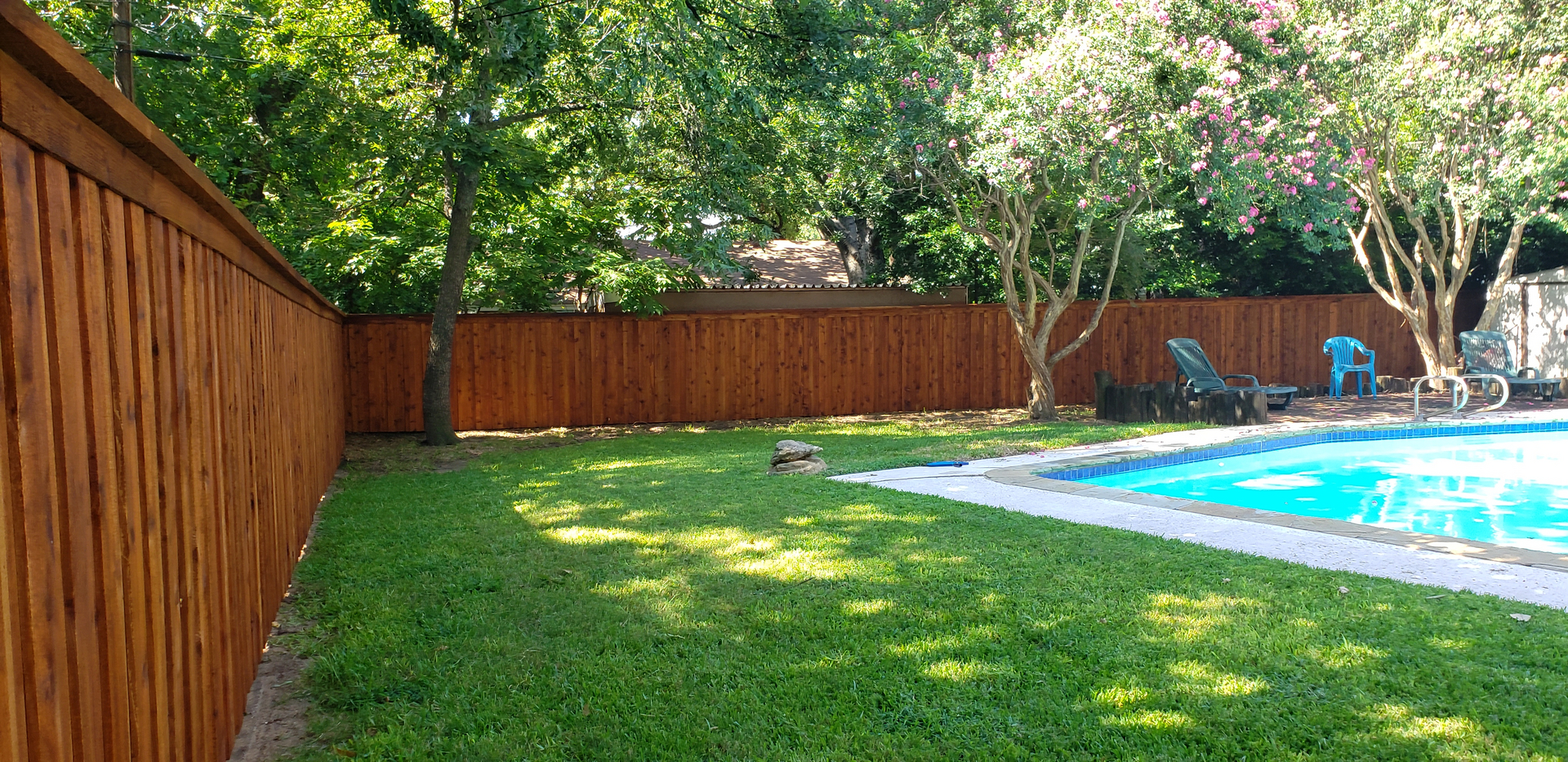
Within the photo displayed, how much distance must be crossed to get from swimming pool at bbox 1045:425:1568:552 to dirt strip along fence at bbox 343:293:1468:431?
196 inches

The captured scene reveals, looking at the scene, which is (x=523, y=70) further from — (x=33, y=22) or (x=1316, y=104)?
(x=1316, y=104)

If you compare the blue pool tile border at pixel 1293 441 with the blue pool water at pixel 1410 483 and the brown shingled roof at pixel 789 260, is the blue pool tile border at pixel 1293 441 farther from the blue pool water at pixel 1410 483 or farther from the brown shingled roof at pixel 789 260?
the brown shingled roof at pixel 789 260

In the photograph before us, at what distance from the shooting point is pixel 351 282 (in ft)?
42.7

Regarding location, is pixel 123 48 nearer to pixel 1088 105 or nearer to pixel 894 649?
pixel 894 649

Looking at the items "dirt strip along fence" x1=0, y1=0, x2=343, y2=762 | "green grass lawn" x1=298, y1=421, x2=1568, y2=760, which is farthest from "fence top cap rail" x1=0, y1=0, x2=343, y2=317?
"green grass lawn" x1=298, y1=421, x2=1568, y2=760

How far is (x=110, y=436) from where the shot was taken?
5.60 feet

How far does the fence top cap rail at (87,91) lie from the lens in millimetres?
1314

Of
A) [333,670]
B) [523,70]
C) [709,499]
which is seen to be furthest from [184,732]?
[523,70]

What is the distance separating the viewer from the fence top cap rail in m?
1.31

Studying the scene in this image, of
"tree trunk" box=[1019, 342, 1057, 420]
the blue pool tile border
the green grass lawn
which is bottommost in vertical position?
the green grass lawn

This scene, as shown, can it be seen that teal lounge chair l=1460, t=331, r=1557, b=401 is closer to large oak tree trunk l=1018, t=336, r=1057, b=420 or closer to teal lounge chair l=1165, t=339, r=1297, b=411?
teal lounge chair l=1165, t=339, r=1297, b=411

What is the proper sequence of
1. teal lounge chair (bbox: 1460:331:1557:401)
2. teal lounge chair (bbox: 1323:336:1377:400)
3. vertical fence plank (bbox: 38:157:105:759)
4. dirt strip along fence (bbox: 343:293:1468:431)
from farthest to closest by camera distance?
1. teal lounge chair (bbox: 1323:336:1377:400)
2. teal lounge chair (bbox: 1460:331:1557:401)
3. dirt strip along fence (bbox: 343:293:1468:431)
4. vertical fence plank (bbox: 38:157:105:759)

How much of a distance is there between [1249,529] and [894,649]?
9.80ft

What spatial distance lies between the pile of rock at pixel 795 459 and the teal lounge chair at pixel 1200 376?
619 cm
